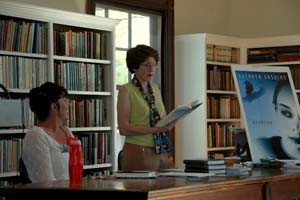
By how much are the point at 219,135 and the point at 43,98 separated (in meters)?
3.73

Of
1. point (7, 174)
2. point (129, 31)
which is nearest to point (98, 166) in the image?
point (7, 174)

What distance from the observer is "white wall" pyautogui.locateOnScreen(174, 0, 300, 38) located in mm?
7430

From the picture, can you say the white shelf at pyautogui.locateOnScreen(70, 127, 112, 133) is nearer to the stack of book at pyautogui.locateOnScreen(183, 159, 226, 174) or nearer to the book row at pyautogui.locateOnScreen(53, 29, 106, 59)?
the book row at pyautogui.locateOnScreen(53, 29, 106, 59)

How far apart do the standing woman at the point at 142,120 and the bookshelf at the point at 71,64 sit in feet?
4.20

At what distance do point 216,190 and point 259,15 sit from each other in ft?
17.8

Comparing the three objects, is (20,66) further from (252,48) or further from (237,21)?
(237,21)

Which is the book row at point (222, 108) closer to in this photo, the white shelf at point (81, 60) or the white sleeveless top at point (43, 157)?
the white shelf at point (81, 60)

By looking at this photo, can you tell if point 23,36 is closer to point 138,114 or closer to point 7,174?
point 7,174

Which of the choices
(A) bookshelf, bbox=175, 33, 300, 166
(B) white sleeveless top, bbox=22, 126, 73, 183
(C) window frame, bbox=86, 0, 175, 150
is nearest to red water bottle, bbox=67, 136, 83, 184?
(B) white sleeveless top, bbox=22, 126, 73, 183

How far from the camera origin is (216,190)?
2.87m

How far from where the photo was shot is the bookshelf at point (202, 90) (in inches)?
273

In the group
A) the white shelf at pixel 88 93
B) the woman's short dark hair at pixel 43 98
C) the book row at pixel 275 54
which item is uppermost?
the book row at pixel 275 54

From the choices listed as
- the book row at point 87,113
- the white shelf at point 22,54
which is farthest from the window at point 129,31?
the white shelf at point 22,54

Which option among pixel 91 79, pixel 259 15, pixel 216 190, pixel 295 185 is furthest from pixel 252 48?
pixel 216 190
